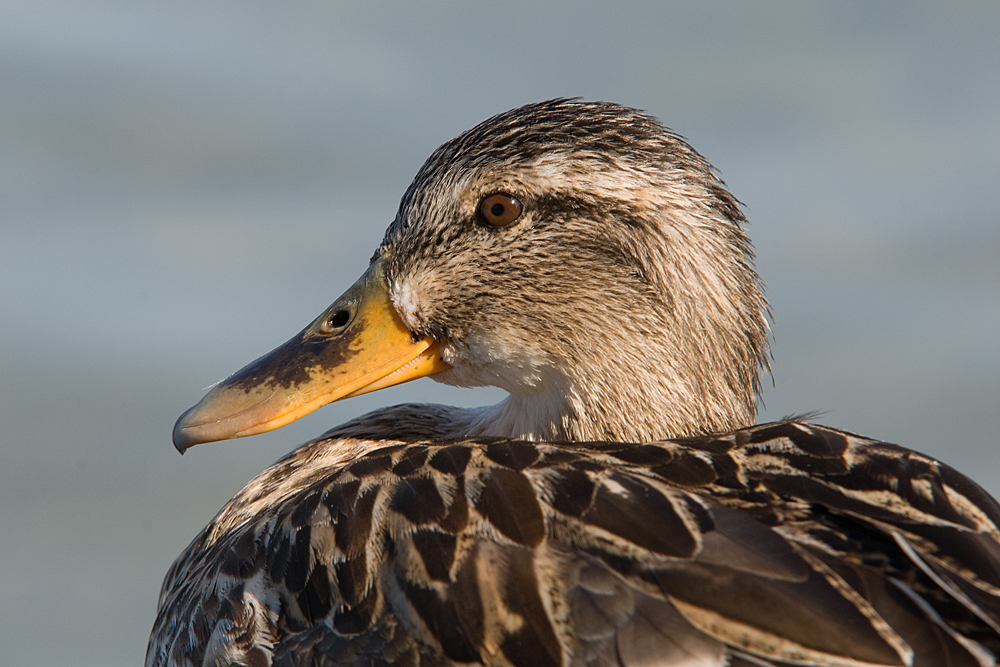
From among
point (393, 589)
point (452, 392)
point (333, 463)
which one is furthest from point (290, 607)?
point (452, 392)

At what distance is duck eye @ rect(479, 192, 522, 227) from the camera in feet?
13.7

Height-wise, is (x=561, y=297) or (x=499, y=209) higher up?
(x=499, y=209)

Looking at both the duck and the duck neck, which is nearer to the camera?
the duck

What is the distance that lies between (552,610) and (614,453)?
579 millimetres

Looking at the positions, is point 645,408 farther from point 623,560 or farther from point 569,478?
point 623,560

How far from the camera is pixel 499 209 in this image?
4191mm

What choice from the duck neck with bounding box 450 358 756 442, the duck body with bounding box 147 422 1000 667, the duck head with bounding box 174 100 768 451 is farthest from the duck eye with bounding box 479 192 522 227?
the duck body with bounding box 147 422 1000 667

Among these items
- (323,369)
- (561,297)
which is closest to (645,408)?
(561,297)

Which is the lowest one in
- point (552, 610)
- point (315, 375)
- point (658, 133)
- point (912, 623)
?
point (912, 623)

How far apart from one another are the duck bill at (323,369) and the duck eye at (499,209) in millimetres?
384

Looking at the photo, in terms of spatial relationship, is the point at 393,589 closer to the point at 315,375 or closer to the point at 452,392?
the point at 315,375

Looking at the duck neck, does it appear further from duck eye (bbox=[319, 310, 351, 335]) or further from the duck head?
duck eye (bbox=[319, 310, 351, 335])

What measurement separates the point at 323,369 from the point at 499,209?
0.73 m

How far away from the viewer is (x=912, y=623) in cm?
298
